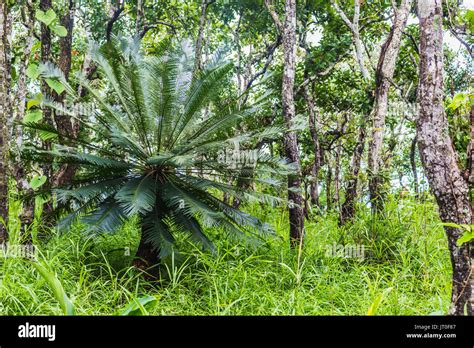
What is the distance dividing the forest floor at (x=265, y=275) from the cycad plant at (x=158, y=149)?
0.82ft

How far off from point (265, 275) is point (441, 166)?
150 cm

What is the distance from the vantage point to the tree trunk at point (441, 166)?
2.12m

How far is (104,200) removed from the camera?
3.35 metres

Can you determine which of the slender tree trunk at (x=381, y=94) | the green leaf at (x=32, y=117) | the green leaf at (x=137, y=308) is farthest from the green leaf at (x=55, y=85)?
the slender tree trunk at (x=381, y=94)

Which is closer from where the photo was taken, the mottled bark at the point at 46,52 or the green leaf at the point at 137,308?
the green leaf at the point at 137,308

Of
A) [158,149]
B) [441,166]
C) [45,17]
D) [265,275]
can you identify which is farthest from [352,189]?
[45,17]

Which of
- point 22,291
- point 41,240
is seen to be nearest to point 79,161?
point 41,240

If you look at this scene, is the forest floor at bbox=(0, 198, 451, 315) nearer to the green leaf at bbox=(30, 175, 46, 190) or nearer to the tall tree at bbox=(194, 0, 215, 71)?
the green leaf at bbox=(30, 175, 46, 190)

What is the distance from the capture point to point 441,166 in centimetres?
215

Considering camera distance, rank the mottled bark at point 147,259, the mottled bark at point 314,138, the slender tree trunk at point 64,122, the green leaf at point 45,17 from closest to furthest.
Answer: the green leaf at point 45,17 < the mottled bark at point 147,259 < the slender tree trunk at point 64,122 < the mottled bark at point 314,138

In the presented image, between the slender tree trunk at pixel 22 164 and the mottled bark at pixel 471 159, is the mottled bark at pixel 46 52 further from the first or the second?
the mottled bark at pixel 471 159

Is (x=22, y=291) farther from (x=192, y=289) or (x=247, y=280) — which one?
(x=247, y=280)
